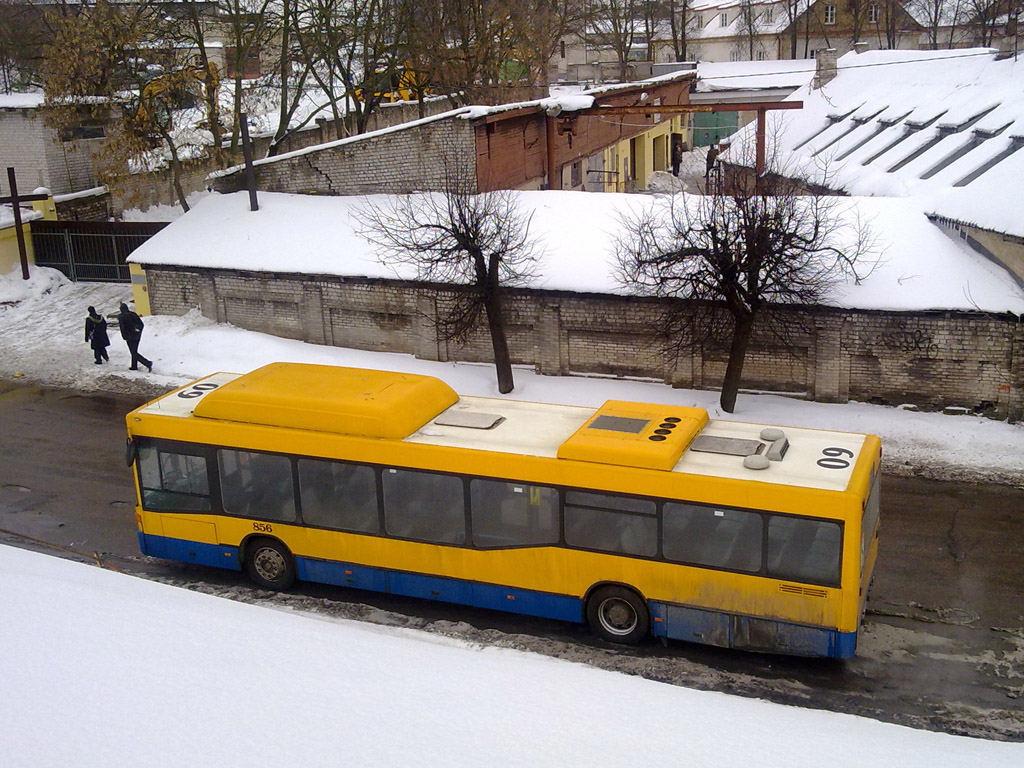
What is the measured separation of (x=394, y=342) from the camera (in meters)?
21.5

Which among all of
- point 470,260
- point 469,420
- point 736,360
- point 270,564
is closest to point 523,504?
point 469,420

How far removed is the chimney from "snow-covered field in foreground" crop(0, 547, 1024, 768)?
3748 centimetres

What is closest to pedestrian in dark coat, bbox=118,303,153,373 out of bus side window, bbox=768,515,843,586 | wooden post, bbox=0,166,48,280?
wooden post, bbox=0,166,48,280

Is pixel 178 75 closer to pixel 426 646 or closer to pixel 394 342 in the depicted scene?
pixel 394 342

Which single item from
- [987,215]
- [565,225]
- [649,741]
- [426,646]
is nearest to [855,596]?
[649,741]

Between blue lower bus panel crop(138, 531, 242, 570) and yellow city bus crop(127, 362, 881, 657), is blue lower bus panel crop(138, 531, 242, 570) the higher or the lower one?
the lower one

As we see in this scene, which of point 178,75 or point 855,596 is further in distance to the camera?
point 178,75

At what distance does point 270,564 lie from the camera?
12414 millimetres

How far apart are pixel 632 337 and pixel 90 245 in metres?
16.4

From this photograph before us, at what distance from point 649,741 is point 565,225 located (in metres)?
15.2

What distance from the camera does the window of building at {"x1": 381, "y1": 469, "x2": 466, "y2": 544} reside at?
1113 centimetres

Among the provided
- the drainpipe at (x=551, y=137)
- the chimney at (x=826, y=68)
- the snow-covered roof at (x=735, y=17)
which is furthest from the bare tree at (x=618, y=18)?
the drainpipe at (x=551, y=137)

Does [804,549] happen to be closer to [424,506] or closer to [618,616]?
[618,616]

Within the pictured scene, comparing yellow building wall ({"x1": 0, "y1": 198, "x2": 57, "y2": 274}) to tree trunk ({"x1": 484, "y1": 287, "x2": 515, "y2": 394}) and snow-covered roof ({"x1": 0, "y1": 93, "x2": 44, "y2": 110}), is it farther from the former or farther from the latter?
tree trunk ({"x1": 484, "y1": 287, "x2": 515, "y2": 394})
